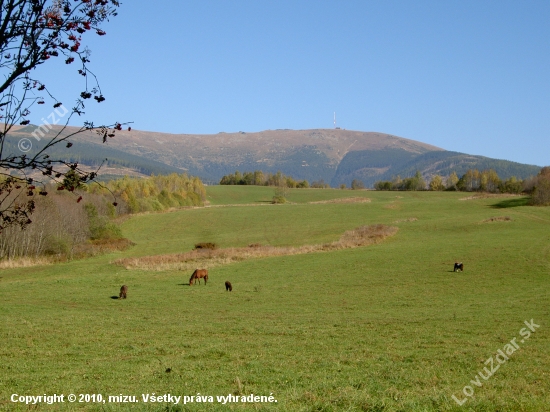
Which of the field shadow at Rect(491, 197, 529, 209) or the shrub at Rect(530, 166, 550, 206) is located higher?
the shrub at Rect(530, 166, 550, 206)

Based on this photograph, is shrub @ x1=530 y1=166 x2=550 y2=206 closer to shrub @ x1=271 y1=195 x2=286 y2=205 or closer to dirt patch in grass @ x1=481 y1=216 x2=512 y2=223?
dirt patch in grass @ x1=481 y1=216 x2=512 y2=223

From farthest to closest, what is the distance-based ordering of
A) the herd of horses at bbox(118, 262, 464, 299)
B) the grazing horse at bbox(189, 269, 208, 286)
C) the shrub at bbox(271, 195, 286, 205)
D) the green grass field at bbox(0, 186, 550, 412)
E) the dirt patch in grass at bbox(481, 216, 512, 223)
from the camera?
1. the shrub at bbox(271, 195, 286, 205)
2. the dirt patch in grass at bbox(481, 216, 512, 223)
3. the grazing horse at bbox(189, 269, 208, 286)
4. the herd of horses at bbox(118, 262, 464, 299)
5. the green grass field at bbox(0, 186, 550, 412)

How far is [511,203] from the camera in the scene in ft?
335

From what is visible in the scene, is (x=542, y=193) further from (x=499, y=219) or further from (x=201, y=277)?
(x=201, y=277)

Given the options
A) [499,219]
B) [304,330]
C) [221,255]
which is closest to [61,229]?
[221,255]

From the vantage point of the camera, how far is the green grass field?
36.6 feet

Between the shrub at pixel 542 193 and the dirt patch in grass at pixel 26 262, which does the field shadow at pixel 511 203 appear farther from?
the dirt patch in grass at pixel 26 262

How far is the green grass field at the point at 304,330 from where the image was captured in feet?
36.6

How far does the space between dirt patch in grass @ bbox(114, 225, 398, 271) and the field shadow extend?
42515mm

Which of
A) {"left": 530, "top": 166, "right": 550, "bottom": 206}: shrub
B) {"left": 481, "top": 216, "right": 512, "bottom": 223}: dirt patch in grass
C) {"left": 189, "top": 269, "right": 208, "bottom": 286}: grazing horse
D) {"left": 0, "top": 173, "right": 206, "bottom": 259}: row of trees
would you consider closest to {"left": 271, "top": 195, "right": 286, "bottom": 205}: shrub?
{"left": 0, "top": 173, "right": 206, "bottom": 259}: row of trees

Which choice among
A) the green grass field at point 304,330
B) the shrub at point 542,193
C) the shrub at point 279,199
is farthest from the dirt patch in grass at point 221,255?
the shrub at point 279,199

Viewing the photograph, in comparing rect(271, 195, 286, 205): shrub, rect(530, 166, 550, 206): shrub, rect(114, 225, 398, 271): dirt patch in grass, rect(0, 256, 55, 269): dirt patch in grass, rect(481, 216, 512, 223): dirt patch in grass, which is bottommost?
rect(0, 256, 55, 269): dirt patch in grass

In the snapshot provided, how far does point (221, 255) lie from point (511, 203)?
6948 cm

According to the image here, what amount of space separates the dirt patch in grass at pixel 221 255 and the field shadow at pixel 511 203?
1674 inches
